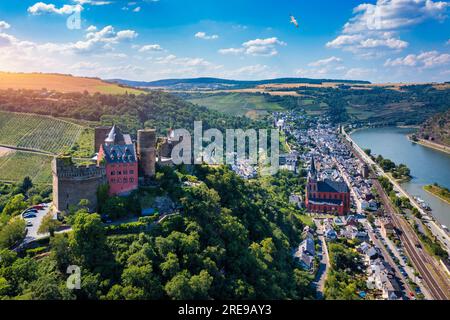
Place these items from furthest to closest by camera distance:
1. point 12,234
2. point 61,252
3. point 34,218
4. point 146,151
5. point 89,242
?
point 146,151 < point 34,218 < point 12,234 < point 89,242 < point 61,252

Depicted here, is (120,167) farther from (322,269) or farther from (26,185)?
(26,185)

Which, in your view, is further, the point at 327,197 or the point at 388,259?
the point at 327,197

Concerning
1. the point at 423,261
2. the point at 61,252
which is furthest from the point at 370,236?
the point at 61,252

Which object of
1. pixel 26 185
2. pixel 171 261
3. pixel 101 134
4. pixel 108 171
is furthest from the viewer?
pixel 26 185

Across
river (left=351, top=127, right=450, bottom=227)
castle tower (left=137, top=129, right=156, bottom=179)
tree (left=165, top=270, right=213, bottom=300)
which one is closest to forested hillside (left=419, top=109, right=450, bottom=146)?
river (left=351, top=127, right=450, bottom=227)

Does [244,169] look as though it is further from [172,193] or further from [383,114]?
[383,114]

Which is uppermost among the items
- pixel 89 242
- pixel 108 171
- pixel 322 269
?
pixel 108 171

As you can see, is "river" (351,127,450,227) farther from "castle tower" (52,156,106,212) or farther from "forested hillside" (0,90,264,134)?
"castle tower" (52,156,106,212)
